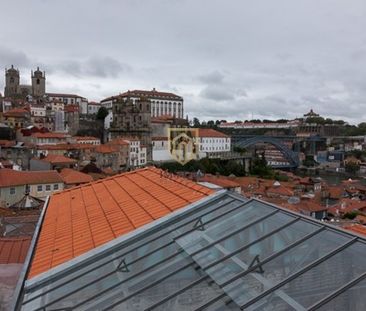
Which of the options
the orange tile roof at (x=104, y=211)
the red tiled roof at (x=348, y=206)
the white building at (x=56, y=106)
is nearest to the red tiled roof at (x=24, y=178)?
the orange tile roof at (x=104, y=211)

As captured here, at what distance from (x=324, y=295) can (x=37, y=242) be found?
5.52 metres

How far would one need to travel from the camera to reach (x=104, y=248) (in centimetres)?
552

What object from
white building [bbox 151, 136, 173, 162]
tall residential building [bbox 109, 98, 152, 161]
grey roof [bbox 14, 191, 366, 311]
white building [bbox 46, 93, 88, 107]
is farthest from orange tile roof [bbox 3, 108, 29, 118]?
grey roof [bbox 14, 191, 366, 311]

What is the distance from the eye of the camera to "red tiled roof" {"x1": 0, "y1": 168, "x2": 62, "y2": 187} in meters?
27.9

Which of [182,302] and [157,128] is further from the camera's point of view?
[157,128]

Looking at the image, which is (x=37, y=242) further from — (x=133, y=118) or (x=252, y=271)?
(x=133, y=118)

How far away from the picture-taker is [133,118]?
75.6 meters

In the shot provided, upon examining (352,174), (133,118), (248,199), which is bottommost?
(352,174)

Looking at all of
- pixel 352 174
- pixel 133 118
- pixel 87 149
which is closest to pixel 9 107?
pixel 133 118

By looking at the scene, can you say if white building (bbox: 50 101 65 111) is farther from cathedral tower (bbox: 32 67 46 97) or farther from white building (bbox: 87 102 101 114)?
white building (bbox: 87 102 101 114)

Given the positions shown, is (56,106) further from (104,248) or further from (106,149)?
(104,248)

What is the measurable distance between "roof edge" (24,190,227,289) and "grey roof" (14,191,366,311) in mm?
20

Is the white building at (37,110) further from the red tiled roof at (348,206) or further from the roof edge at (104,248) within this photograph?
the roof edge at (104,248)

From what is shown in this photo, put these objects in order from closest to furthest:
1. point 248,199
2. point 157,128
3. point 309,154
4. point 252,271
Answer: point 252,271 → point 248,199 → point 157,128 → point 309,154
